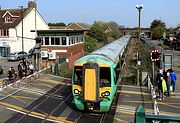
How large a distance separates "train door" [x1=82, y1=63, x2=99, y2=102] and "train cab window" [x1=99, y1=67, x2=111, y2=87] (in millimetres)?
372

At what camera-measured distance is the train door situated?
13766 mm

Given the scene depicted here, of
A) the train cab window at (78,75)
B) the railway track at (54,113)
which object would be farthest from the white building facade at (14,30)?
the train cab window at (78,75)

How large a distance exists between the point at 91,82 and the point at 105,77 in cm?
82

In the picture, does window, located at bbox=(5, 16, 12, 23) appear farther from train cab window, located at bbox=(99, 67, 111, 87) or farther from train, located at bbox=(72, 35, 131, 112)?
train cab window, located at bbox=(99, 67, 111, 87)

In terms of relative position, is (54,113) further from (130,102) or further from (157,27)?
(157,27)

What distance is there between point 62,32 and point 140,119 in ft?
115

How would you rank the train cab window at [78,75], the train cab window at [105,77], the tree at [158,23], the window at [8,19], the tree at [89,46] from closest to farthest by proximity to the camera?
the train cab window at [105,77] → the train cab window at [78,75] → the window at [8,19] → the tree at [89,46] → the tree at [158,23]

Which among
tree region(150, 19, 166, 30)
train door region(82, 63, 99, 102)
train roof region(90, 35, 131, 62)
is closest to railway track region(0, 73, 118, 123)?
train door region(82, 63, 99, 102)

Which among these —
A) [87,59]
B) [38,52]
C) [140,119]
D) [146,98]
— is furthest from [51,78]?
[140,119]

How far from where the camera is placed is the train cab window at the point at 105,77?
1417 cm

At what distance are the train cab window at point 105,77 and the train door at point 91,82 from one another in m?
0.37

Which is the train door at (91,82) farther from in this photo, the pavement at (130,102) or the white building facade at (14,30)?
the white building facade at (14,30)

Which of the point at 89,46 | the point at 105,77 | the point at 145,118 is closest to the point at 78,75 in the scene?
the point at 105,77

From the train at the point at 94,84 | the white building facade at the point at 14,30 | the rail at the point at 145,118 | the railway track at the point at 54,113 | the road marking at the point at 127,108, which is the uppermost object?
the white building facade at the point at 14,30
